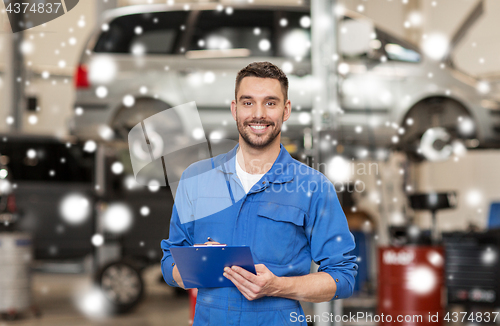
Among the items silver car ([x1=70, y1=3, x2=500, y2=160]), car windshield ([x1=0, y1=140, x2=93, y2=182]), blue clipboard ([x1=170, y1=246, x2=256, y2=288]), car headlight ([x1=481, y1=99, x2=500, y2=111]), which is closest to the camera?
blue clipboard ([x1=170, y1=246, x2=256, y2=288])

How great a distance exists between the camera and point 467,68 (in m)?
3.91

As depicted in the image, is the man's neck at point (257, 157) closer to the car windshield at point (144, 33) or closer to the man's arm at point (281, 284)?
the man's arm at point (281, 284)

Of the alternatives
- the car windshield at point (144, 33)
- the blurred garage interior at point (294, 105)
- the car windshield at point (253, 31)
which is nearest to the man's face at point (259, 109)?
the blurred garage interior at point (294, 105)

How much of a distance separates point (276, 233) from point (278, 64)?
59.6 inches

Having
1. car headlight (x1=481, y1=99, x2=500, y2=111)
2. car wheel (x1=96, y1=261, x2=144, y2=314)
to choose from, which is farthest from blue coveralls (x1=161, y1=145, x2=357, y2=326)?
car headlight (x1=481, y1=99, x2=500, y2=111)

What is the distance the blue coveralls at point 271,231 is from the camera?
4.04 feet

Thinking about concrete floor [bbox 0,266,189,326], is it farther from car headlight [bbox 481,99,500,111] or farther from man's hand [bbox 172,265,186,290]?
car headlight [bbox 481,99,500,111]

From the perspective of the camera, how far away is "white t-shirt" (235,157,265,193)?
1.29 meters

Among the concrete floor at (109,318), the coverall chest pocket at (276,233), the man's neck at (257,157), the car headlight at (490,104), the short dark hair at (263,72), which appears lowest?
the concrete floor at (109,318)

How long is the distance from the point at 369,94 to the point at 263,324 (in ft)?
7.86

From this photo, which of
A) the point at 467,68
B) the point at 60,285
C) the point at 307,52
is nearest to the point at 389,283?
the point at 307,52

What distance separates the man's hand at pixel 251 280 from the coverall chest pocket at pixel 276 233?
0.12m

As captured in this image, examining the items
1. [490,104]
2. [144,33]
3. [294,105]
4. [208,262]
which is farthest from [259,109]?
[490,104]

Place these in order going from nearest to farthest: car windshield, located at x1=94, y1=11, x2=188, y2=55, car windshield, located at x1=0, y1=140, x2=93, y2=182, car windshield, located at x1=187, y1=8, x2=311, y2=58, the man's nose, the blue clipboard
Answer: the blue clipboard → the man's nose → car windshield, located at x1=187, y1=8, x2=311, y2=58 → car windshield, located at x1=94, y1=11, x2=188, y2=55 → car windshield, located at x1=0, y1=140, x2=93, y2=182
